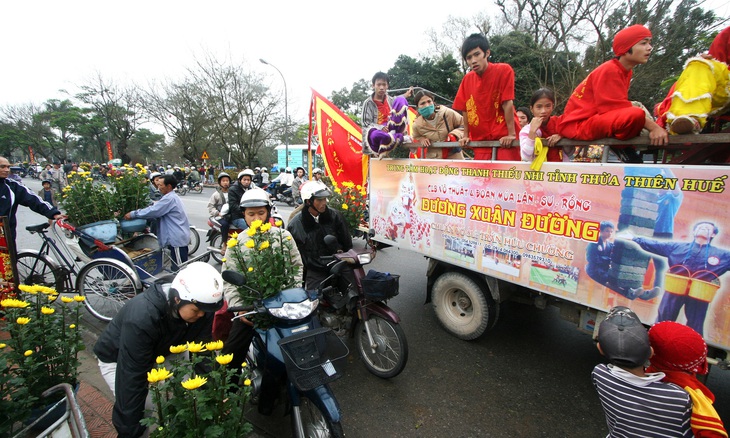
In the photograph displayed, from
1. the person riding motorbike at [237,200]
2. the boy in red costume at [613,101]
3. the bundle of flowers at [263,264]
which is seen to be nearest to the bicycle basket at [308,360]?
the bundle of flowers at [263,264]

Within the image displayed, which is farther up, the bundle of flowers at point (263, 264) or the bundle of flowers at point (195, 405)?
the bundle of flowers at point (263, 264)

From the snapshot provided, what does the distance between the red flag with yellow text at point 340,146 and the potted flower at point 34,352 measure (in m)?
4.19

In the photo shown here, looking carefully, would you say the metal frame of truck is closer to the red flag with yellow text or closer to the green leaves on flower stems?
the red flag with yellow text

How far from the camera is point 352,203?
212 inches

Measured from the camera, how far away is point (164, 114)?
2948cm

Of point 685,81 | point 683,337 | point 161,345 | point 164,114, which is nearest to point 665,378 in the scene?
point 683,337

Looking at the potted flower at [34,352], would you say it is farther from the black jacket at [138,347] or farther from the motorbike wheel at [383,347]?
the motorbike wheel at [383,347]

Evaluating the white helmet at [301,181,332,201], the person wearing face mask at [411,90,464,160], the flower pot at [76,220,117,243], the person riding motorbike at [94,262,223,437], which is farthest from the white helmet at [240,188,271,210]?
the flower pot at [76,220,117,243]

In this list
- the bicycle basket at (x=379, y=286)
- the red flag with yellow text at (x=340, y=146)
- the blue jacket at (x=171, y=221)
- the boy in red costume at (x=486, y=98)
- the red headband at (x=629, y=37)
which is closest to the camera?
the red headband at (x=629, y=37)

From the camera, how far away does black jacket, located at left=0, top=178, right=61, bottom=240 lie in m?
4.02

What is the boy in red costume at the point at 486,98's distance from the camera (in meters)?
3.62

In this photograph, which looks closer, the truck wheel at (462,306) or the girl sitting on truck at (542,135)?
the girl sitting on truck at (542,135)

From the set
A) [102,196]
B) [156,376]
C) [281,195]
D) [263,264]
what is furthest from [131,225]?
[281,195]

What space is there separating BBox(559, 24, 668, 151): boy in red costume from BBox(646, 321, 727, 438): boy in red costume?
1.49 metres
